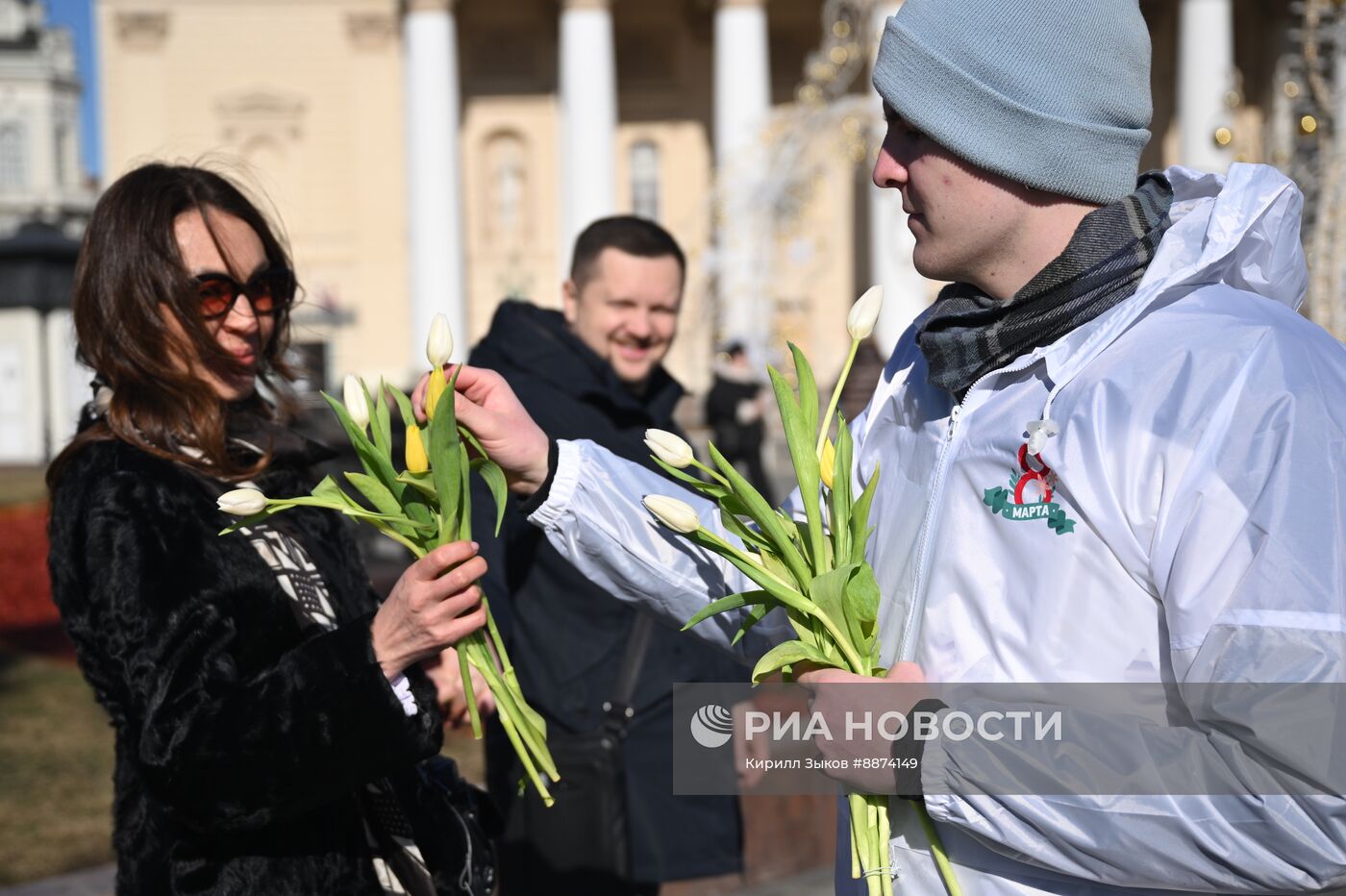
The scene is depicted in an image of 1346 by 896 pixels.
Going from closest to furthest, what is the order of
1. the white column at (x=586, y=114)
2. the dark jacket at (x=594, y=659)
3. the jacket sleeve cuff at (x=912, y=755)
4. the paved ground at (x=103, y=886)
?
the jacket sleeve cuff at (x=912, y=755), the dark jacket at (x=594, y=659), the paved ground at (x=103, y=886), the white column at (x=586, y=114)

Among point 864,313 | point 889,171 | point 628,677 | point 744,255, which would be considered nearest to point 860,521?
point 864,313

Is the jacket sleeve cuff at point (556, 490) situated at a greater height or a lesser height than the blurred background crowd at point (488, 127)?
lesser

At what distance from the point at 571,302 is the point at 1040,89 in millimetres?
2334

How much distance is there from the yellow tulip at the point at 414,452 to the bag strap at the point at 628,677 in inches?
53.5

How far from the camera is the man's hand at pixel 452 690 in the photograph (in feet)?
8.48

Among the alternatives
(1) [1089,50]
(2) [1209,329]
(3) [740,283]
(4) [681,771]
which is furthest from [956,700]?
(3) [740,283]

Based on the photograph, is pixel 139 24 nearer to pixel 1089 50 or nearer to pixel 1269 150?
pixel 1269 150

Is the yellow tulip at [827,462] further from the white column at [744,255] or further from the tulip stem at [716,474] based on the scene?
the white column at [744,255]

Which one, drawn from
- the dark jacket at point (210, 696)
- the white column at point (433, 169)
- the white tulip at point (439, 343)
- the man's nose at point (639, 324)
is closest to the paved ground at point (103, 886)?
the man's nose at point (639, 324)

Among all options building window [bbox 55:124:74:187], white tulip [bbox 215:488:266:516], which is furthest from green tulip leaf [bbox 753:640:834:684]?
building window [bbox 55:124:74:187]

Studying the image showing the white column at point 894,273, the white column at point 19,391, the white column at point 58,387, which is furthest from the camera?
the white column at point 19,391

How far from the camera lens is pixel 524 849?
3.14 meters

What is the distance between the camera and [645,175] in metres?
32.8

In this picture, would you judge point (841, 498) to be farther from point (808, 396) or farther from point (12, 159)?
point (12, 159)
